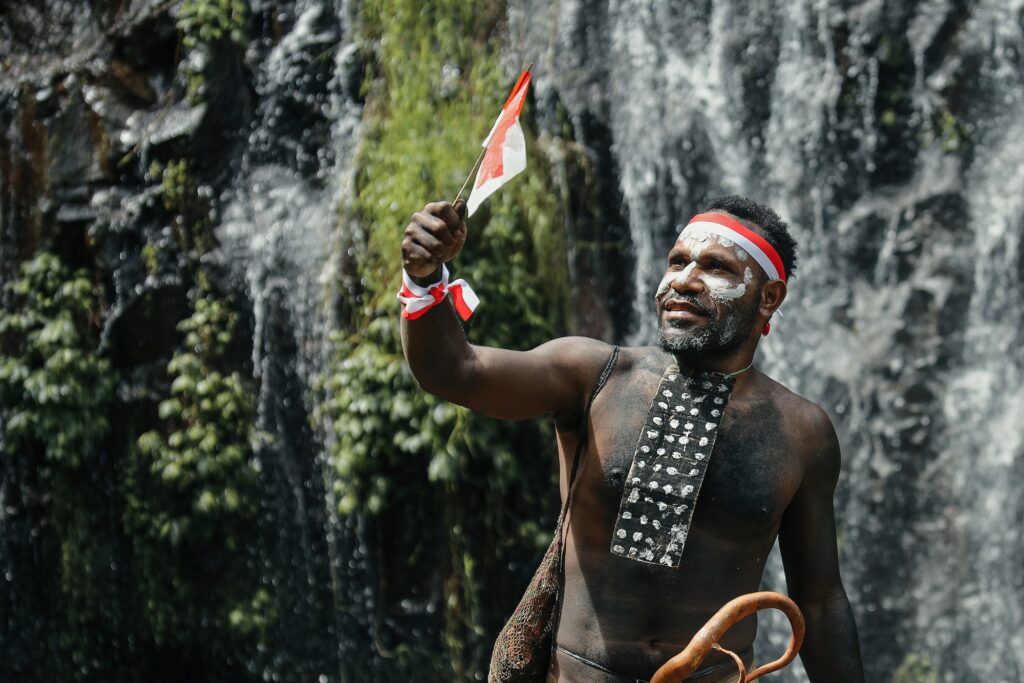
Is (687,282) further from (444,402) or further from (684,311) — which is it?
(444,402)

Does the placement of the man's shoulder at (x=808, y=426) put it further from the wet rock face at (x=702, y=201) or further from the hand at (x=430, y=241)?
the wet rock face at (x=702, y=201)

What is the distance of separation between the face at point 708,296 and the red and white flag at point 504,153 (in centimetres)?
37

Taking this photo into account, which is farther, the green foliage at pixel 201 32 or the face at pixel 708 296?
the green foliage at pixel 201 32

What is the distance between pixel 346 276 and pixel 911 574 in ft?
10.3

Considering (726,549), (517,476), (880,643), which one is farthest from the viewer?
(880,643)

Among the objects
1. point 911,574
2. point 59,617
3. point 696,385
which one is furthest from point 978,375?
point 59,617

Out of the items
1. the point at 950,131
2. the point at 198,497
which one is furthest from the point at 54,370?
the point at 950,131

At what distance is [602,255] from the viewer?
6.09 metres

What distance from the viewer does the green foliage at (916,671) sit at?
5852 mm

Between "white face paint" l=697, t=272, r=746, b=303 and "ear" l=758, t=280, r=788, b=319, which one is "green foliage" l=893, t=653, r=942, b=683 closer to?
"ear" l=758, t=280, r=788, b=319

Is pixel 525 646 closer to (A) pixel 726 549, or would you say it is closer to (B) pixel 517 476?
(A) pixel 726 549

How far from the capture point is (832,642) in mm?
2443

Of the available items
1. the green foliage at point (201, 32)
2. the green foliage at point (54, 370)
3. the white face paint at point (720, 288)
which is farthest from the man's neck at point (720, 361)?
the green foliage at point (201, 32)

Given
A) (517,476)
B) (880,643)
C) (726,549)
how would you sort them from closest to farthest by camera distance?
(726,549) < (517,476) < (880,643)
